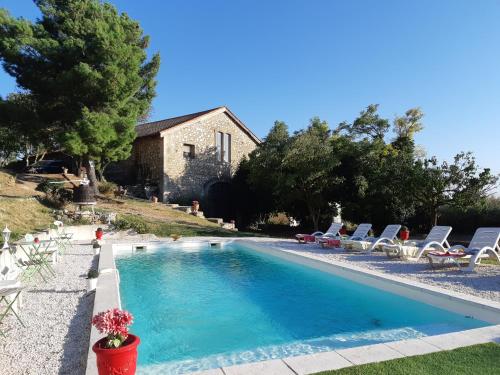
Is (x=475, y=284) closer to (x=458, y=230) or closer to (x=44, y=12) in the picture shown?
(x=458, y=230)

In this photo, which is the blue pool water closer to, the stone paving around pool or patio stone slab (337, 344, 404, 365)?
the stone paving around pool

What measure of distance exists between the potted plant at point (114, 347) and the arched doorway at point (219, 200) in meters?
22.4

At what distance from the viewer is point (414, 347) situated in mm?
4336

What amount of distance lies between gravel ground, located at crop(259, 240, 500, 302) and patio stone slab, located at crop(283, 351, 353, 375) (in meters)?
4.21

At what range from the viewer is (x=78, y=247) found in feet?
42.8

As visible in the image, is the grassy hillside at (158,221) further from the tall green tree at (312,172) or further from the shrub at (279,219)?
the shrub at (279,219)

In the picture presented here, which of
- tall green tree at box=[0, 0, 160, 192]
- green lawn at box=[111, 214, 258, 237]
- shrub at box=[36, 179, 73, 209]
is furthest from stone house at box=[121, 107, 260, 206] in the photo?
shrub at box=[36, 179, 73, 209]

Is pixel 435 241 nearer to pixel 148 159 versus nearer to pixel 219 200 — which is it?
pixel 219 200

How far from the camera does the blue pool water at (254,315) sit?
5.50 metres

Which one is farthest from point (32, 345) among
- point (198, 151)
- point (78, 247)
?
point (198, 151)

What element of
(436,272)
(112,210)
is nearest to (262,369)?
(436,272)

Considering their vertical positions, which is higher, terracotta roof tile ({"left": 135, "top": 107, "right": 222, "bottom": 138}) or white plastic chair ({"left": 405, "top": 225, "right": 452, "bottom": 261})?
terracotta roof tile ({"left": 135, "top": 107, "right": 222, "bottom": 138})

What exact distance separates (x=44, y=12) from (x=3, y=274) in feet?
58.4

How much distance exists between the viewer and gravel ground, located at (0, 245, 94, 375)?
4102mm
